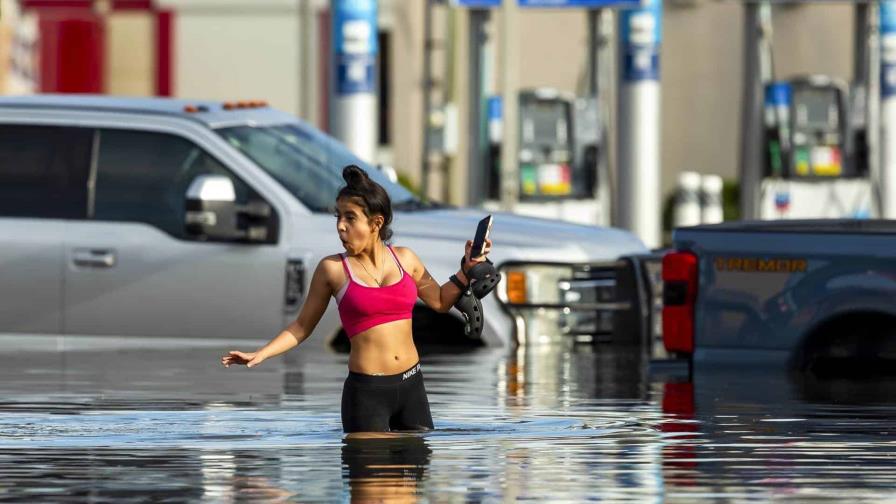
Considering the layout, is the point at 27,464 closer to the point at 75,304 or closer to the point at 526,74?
the point at 75,304

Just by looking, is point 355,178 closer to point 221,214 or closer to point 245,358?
point 245,358

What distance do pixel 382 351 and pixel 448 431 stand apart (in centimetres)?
94

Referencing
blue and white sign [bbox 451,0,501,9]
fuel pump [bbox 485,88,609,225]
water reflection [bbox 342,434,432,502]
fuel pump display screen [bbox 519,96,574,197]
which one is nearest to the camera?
water reflection [bbox 342,434,432,502]

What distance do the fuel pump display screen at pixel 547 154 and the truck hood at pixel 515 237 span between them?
1294 centimetres

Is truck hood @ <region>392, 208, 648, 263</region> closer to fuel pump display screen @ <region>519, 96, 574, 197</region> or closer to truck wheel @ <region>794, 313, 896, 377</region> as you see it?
truck wheel @ <region>794, 313, 896, 377</region>

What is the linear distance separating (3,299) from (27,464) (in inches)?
191

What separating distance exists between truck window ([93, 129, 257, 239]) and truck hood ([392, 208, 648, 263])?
0.92 m

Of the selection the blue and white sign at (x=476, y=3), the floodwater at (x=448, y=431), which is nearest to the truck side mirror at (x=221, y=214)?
the floodwater at (x=448, y=431)

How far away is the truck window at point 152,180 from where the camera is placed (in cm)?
1426

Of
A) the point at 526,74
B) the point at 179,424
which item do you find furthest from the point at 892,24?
the point at 179,424

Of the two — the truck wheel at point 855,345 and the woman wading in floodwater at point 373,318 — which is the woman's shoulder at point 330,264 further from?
the truck wheel at point 855,345

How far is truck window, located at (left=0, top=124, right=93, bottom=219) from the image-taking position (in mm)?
14344

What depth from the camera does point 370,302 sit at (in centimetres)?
984

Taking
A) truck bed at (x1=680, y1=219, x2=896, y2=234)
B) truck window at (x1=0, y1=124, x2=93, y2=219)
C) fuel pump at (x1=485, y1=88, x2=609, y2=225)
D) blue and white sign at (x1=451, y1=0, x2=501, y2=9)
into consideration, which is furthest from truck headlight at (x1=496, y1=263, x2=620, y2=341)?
fuel pump at (x1=485, y1=88, x2=609, y2=225)
